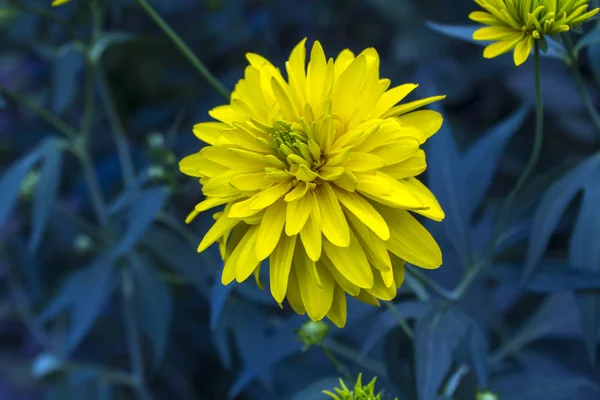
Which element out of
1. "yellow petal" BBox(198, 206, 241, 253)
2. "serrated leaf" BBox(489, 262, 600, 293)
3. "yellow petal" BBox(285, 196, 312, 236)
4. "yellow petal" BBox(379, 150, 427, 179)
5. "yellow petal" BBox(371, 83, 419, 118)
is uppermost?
"yellow petal" BBox(371, 83, 419, 118)

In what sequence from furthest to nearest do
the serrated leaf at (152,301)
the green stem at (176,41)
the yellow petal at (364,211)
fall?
the serrated leaf at (152,301), the green stem at (176,41), the yellow petal at (364,211)

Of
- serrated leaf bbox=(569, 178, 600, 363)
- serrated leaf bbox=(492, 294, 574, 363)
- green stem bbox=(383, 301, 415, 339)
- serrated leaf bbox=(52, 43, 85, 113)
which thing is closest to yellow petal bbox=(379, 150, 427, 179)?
green stem bbox=(383, 301, 415, 339)

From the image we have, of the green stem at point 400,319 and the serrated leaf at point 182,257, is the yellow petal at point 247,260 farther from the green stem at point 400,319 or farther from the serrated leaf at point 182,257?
the serrated leaf at point 182,257

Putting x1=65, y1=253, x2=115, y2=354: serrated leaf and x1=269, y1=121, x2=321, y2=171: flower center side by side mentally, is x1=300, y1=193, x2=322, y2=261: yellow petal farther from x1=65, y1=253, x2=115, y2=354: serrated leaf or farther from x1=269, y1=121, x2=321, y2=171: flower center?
x1=65, y1=253, x2=115, y2=354: serrated leaf

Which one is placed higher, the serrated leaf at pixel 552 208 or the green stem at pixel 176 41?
the green stem at pixel 176 41

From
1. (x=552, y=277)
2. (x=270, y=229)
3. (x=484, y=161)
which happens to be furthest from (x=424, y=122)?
(x=484, y=161)

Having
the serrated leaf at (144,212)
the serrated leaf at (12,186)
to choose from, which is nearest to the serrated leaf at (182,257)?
the serrated leaf at (144,212)

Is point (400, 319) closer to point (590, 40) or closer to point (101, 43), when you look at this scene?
point (590, 40)
